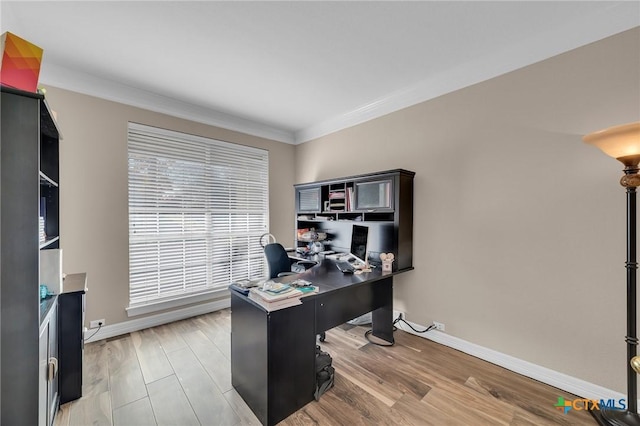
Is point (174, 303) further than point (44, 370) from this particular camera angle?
Yes

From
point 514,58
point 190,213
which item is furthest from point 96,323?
point 514,58

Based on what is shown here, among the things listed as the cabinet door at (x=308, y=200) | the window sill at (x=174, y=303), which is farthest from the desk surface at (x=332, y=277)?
the window sill at (x=174, y=303)

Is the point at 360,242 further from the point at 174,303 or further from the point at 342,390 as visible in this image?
the point at 174,303

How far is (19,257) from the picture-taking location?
1029mm

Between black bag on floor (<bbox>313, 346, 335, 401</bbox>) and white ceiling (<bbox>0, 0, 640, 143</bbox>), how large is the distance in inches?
102

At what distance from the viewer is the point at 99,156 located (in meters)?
2.62

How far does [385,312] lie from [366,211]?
1096mm

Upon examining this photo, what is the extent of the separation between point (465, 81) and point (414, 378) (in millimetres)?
2717

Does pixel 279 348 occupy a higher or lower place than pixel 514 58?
lower

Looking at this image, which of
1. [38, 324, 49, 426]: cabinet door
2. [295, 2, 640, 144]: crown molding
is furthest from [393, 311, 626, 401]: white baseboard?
[38, 324, 49, 426]: cabinet door

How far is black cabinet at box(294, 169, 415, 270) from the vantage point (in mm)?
2594

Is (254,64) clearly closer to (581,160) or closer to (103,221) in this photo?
(103,221)

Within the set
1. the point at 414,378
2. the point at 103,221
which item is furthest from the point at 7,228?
the point at 414,378

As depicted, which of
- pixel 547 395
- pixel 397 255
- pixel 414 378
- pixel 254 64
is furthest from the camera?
pixel 397 255
